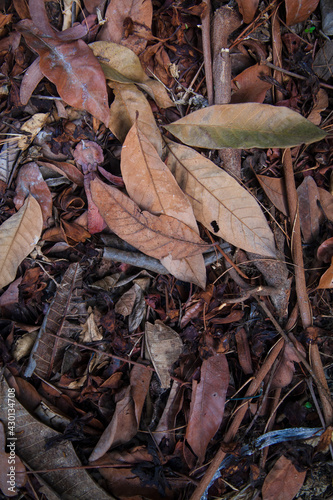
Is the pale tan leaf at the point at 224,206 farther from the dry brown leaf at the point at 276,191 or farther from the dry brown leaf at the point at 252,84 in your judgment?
the dry brown leaf at the point at 252,84

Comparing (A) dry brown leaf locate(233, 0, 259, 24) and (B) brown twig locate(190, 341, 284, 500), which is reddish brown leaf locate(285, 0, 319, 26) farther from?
(B) brown twig locate(190, 341, 284, 500)

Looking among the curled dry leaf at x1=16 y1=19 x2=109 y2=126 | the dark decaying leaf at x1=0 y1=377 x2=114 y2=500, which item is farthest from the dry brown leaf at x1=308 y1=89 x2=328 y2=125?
the dark decaying leaf at x1=0 y1=377 x2=114 y2=500

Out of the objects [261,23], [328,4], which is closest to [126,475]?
[261,23]

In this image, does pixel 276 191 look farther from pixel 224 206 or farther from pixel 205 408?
pixel 205 408

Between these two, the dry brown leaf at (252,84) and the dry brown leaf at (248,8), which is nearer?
the dry brown leaf at (248,8)

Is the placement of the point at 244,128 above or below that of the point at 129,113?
below

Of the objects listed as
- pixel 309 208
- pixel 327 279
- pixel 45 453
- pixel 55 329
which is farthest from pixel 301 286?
pixel 45 453

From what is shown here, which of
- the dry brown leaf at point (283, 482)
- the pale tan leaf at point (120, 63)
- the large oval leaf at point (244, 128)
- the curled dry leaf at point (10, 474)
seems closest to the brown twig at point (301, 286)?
the large oval leaf at point (244, 128)
